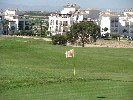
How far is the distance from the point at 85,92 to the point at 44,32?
8389 centimetres

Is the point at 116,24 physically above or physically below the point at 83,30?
above

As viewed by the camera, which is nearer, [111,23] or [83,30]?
[83,30]

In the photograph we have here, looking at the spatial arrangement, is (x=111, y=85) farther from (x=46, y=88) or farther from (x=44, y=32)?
(x=44, y=32)

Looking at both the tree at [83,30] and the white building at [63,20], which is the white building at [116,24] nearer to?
the white building at [63,20]

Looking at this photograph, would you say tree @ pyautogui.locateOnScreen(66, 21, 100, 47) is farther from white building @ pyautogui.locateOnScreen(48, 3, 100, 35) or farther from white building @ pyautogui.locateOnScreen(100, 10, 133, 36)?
white building @ pyautogui.locateOnScreen(100, 10, 133, 36)

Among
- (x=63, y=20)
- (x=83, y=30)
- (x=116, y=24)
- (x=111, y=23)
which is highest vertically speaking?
(x=63, y=20)

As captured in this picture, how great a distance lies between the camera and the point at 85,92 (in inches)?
579

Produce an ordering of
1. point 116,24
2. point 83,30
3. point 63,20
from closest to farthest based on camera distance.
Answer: point 83,30, point 63,20, point 116,24

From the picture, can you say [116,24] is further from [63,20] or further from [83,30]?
[83,30]

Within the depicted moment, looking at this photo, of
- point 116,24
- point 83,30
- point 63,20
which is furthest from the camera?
point 116,24

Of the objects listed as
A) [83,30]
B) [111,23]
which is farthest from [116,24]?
[83,30]

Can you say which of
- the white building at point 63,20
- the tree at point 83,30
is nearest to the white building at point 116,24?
the white building at point 63,20

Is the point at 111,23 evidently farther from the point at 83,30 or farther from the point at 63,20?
the point at 83,30

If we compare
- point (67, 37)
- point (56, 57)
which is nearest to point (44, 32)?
point (67, 37)
